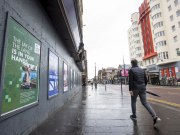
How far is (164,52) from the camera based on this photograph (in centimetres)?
3022

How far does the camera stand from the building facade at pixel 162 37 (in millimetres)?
26484

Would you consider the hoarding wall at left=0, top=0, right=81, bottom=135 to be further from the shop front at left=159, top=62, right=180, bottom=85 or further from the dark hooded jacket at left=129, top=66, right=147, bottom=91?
the shop front at left=159, top=62, right=180, bottom=85

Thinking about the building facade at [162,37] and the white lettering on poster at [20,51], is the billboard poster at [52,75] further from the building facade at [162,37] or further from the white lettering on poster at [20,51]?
the building facade at [162,37]

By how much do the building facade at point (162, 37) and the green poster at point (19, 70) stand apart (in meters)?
30.0

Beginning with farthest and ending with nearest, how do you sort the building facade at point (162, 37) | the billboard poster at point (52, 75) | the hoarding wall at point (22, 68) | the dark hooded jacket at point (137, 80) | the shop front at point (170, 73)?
the building facade at point (162, 37), the shop front at point (170, 73), the billboard poster at point (52, 75), the dark hooded jacket at point (137, 80), the hoarding wall at point (22, 68)

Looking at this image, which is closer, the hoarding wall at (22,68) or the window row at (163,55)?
the hoarding wall at (22,68)

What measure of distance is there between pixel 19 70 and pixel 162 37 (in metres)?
37.4

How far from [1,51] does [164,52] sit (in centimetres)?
3666

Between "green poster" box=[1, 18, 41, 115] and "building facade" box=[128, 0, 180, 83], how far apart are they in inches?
1182

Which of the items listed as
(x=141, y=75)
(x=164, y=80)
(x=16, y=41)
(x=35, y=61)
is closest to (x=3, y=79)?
(x=16, y=41)

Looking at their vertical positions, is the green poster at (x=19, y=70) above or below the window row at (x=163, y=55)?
below

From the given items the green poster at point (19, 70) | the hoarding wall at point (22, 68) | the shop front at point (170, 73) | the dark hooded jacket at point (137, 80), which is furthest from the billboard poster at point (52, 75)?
the shop front at point (170, 73)

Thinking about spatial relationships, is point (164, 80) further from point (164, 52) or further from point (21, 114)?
point (21, 114)

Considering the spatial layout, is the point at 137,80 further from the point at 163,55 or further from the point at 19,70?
the point at 163,55
